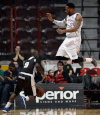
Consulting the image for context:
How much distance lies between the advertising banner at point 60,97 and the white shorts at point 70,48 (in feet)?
6.61

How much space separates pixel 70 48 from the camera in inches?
222

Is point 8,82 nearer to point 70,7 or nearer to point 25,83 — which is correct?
point 25,83

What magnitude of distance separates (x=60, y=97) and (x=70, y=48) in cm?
223

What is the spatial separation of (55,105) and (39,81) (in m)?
0.96

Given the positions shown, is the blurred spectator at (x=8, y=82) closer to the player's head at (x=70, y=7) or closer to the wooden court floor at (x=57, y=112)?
the wooden court floor at (x=57, y=112)

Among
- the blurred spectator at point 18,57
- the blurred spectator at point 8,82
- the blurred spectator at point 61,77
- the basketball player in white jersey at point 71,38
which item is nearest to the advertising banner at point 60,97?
the blurred spectator at point 61,77

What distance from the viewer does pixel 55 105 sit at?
741 centimetres

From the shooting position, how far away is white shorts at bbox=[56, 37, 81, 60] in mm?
5582

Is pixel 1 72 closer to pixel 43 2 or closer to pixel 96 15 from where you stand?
pixel 43 2

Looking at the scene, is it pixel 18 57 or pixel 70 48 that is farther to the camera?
pixel 18 57

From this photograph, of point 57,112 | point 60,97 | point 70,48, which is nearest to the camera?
point 70,48

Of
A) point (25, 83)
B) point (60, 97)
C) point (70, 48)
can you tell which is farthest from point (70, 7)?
point (60, 97)

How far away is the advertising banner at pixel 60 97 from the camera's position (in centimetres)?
740

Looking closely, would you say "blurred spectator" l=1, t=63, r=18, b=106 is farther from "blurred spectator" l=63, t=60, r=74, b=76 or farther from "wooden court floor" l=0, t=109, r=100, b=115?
"blurred spectator" l=63, t=60, r=74, b=76
